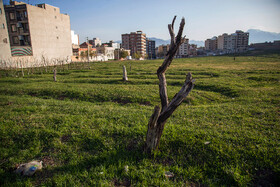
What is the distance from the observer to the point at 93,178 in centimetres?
412

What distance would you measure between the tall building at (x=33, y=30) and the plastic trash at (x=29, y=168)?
153 feet

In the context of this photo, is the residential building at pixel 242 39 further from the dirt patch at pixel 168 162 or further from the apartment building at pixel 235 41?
the dirt patch at pixel 168 162

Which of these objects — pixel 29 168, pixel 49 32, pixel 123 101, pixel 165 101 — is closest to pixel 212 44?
pixel 49 32

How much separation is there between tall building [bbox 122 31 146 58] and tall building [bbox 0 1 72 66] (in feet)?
295

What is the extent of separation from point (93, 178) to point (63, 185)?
26.8 inches

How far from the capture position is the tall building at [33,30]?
48094 mm

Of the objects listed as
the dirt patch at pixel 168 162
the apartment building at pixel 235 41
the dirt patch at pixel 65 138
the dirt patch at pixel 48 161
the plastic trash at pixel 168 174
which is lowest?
the plastic trash at pixel 168 174

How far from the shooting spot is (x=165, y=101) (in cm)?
476

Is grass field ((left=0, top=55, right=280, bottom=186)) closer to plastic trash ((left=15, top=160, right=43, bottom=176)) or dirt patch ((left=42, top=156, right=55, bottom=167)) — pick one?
dirt patch ((left=42, top=156, right=55, bottom=167))

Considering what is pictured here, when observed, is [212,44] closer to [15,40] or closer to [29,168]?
[15,40]

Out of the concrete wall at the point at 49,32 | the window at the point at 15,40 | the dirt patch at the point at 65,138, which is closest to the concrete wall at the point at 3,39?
the concrete wall at the point at 49,32

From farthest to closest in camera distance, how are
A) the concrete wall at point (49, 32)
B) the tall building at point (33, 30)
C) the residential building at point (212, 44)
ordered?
the residential building at point (212, 44)
the concrete wall at point (49, 32)
the tall building at point (33, 30)

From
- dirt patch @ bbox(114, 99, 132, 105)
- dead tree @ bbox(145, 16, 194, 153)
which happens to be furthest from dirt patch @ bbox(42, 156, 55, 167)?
dirt patch @ bbox(114, 99, 132, 105)

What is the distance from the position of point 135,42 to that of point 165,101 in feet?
489
